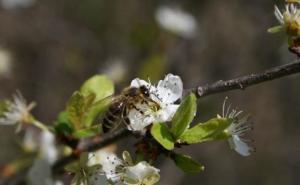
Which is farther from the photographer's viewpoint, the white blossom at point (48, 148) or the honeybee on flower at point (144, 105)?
the white blossom at point (48, 148)

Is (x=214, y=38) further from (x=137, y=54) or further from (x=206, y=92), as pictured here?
(x=206, y=92)

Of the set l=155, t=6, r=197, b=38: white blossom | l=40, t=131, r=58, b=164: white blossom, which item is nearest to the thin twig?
l=40, t=131, r=58, b=164: white blossom

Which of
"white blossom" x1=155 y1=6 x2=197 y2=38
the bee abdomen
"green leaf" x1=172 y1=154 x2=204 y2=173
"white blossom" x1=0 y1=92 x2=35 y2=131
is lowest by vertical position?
"green leaf" x1=172 y1=154 x2=204 y2=173

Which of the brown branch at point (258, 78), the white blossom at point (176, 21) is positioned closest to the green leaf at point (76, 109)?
A: the brown branch at point (258, 78)

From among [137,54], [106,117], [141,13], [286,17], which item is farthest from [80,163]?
[141,13]

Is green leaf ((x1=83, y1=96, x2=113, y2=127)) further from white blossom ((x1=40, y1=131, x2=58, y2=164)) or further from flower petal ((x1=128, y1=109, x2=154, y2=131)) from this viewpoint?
white blossom ((x1=40, y1=131, x2=58, y2=164))

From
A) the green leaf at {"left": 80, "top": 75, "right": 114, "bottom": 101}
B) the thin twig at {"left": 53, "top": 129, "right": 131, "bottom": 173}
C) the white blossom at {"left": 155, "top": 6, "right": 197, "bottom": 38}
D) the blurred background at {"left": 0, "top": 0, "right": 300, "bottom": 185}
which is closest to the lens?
the thin twig at {"left": 53, "top": 129, "right": 131, "bottom": 173}

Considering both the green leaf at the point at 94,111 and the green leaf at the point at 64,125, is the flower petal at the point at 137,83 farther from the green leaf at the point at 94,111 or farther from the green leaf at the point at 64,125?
the green leaf at the point at 64,125
